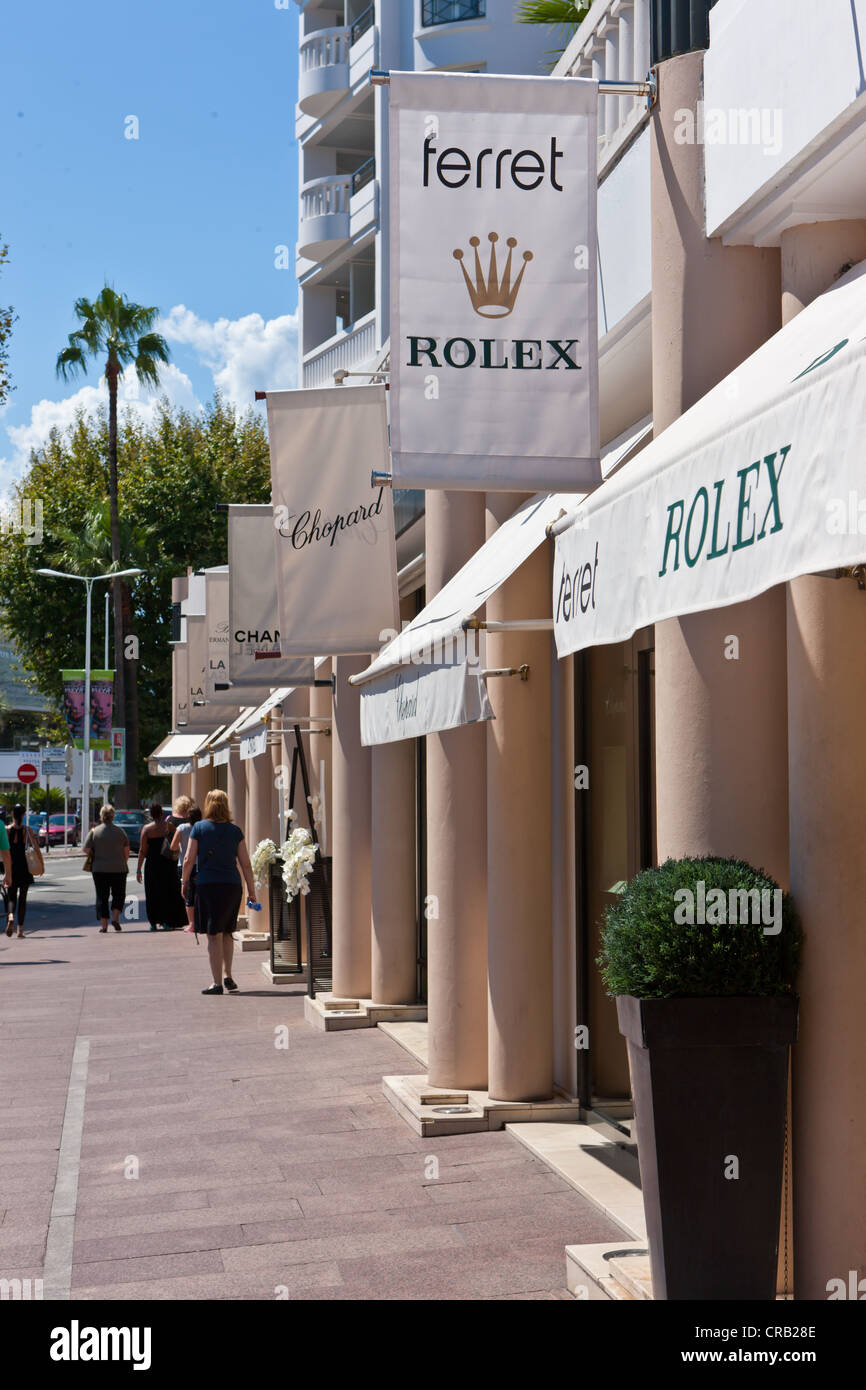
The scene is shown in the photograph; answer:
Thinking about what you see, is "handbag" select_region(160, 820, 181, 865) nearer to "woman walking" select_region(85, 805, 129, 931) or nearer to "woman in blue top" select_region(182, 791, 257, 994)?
"woman walking" select_region(85, 805, 129, 931)

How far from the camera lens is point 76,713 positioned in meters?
49.7

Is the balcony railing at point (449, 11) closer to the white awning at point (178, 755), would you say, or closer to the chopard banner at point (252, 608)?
the white awning at point (178, 755)

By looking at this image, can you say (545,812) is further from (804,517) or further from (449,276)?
(804,517)

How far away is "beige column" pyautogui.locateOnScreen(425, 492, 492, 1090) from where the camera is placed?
8469mm

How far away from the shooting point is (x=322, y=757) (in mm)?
15875

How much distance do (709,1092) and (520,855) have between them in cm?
382

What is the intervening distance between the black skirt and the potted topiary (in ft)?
30.2

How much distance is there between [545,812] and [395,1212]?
2569 mm

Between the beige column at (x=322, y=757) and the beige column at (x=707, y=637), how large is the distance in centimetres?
970

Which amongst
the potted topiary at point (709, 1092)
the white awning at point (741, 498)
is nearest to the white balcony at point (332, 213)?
the white awning at point (741, 498)

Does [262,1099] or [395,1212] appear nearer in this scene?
[395,1212]

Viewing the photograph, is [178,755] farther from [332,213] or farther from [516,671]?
[516,671]

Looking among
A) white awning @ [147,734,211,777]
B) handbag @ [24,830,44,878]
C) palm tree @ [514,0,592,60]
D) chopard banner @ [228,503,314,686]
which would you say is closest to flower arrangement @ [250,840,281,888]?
chopard banner @ [228,503,314,686]
